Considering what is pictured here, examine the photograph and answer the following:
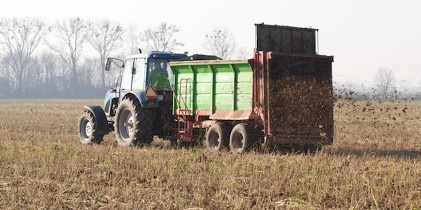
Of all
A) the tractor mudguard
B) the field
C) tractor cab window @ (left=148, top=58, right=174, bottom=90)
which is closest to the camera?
the field

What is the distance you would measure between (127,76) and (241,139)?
409 cm

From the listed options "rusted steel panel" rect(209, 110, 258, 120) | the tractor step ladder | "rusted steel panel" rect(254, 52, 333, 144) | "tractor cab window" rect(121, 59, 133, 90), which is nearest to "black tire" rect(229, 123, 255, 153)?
"rusted steel panel" rect(209, 110, 258, 120)

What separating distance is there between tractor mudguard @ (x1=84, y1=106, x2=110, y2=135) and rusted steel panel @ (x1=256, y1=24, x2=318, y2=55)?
16.4 feet

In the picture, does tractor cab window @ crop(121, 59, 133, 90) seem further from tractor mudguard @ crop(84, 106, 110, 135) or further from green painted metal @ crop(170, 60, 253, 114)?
green painted metal @ crop(170, 60, 253, 114)

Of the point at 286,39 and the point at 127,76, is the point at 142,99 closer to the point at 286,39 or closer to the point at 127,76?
the point at 127,76

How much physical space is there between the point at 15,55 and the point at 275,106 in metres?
99.7

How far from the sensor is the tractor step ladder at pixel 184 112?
46.2 ft

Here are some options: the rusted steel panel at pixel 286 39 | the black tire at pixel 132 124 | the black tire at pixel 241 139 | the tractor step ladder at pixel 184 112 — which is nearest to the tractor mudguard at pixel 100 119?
the black tire at pixel 132 124

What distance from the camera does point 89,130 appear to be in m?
16.6

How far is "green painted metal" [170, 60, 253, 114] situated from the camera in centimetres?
1268

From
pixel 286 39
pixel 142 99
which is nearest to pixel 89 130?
pixel 142 99

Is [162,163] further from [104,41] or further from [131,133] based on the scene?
[104,41]

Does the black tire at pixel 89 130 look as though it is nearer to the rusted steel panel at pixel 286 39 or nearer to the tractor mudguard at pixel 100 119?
the tractor mudguard at pixel 100 119

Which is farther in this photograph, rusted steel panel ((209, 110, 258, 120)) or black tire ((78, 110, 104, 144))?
black tire ((78, 110, 104, 144))
